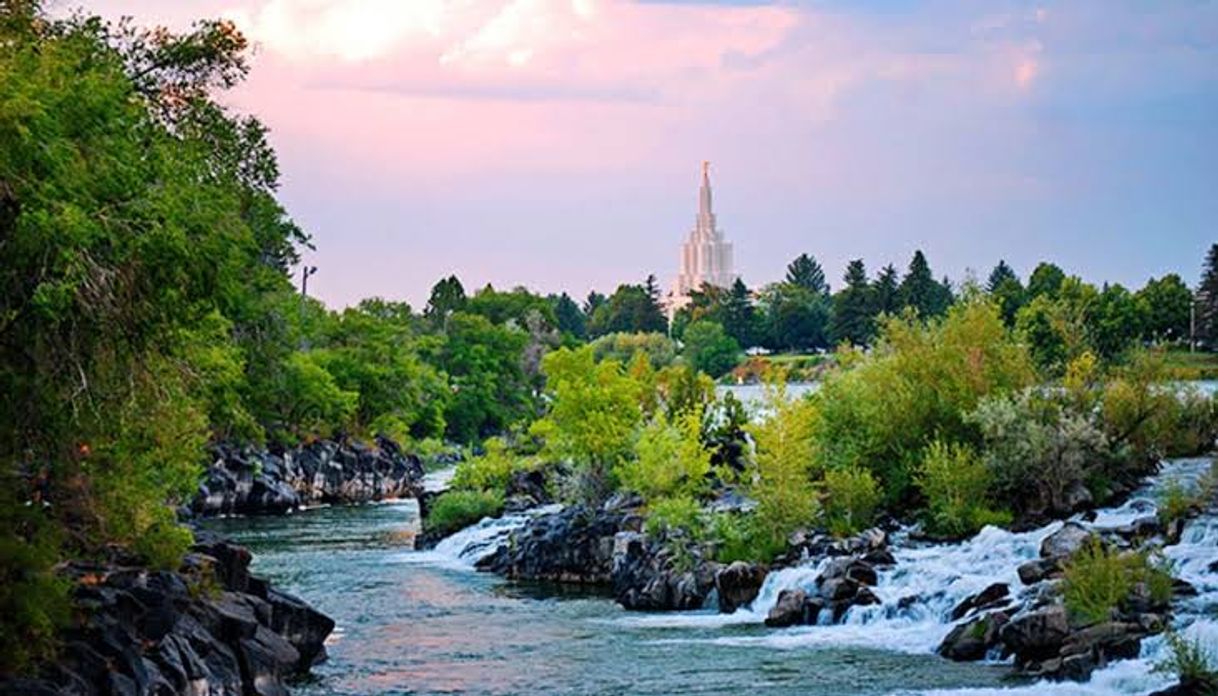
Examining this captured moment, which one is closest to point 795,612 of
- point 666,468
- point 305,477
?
point 666,468

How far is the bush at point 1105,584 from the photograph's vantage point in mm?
32688

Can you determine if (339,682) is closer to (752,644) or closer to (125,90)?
(752,644)

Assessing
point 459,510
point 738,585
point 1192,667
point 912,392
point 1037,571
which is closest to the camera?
point 1192,667

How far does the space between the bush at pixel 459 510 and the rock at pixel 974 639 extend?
30.1 m

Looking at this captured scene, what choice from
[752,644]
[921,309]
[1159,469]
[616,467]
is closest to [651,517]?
[616,467]

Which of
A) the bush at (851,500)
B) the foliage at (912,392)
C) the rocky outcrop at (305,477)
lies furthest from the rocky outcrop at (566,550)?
the rocky outcrop at (305,477)

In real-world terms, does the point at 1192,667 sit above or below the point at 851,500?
below

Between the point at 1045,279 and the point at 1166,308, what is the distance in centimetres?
2575

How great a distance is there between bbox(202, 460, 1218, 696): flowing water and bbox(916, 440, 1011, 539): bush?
145 centimetres

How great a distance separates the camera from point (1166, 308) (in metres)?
123

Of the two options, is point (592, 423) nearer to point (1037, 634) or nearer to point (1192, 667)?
point (1037, 634)

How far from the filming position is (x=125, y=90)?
25641mm

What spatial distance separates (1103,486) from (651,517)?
521 inches

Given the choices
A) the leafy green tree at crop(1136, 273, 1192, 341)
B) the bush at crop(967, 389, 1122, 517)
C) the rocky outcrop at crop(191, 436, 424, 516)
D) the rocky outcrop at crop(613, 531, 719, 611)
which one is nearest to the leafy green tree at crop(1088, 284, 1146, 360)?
the leafy green tree at crop(1136, 273, 1192, 341)
